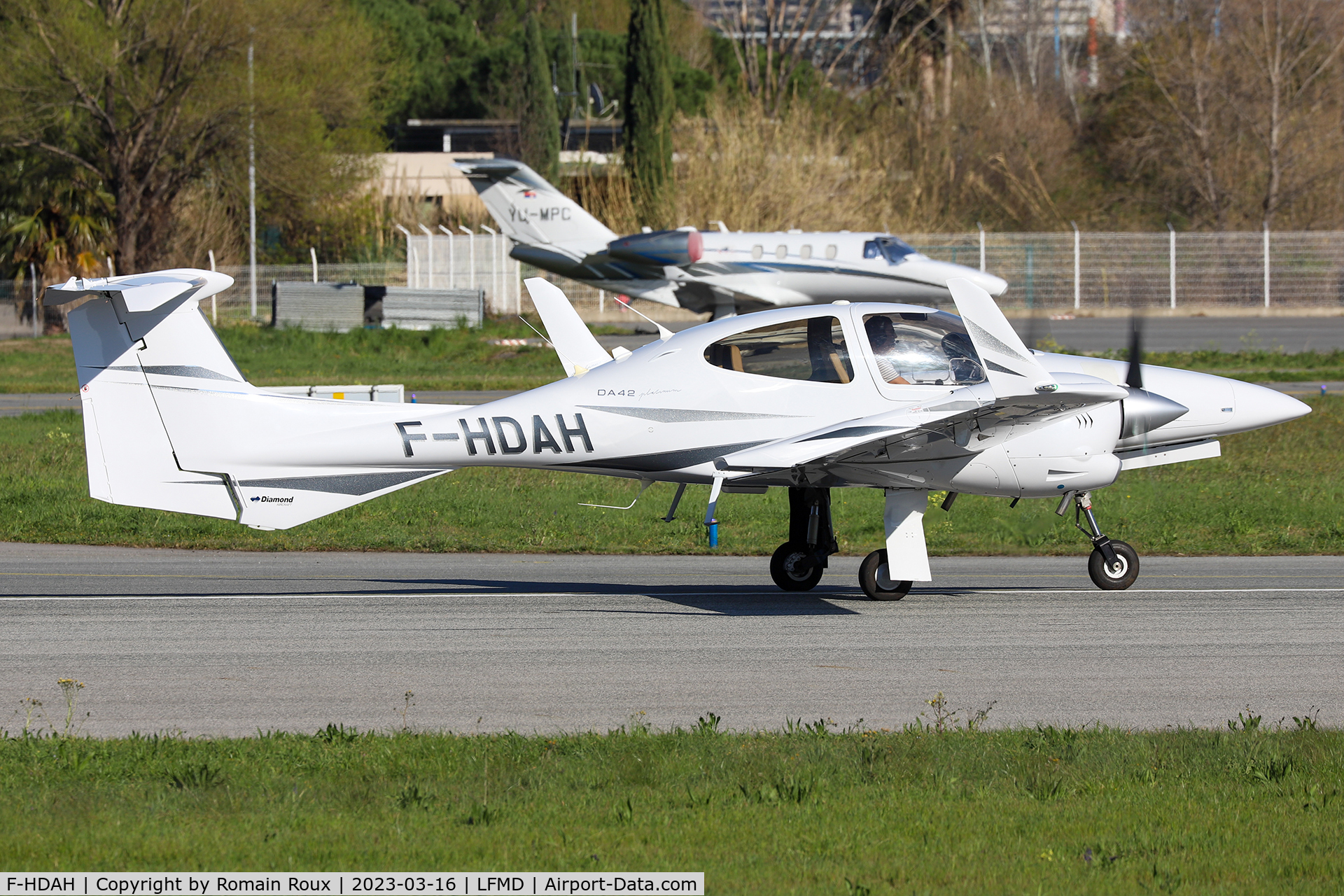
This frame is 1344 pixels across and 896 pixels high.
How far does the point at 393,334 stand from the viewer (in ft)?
123

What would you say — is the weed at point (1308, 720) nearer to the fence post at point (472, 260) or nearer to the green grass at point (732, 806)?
the green grass at point (732, 806)

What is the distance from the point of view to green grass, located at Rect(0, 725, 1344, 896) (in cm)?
573

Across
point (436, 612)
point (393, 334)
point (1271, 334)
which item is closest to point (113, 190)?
point (393, 334)

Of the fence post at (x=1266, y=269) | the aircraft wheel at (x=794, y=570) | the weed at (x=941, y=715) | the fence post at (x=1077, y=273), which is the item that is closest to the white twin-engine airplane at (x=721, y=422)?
the aircraft wheel at (x=794, y=570)

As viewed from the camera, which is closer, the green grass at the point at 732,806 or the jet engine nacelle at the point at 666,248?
the green grass at the point at 732,806

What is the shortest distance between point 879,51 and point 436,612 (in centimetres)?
6123

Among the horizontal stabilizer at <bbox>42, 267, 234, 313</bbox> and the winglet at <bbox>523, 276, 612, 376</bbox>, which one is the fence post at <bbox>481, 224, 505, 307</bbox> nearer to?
the winglet at <bbox>523, 276, 612, 376</bbox>

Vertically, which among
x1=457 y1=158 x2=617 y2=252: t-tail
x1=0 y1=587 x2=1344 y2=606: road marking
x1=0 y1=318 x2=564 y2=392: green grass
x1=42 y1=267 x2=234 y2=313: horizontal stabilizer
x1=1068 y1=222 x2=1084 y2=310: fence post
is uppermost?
x1=457 y1=158 x2=617 y2=252: t-tail

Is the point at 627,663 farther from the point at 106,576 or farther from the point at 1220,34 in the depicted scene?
the point at 1220,34

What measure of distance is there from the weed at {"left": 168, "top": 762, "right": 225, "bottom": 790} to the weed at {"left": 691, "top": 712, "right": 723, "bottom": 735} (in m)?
2.47

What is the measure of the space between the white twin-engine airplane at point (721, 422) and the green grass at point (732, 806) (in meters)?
3.95
